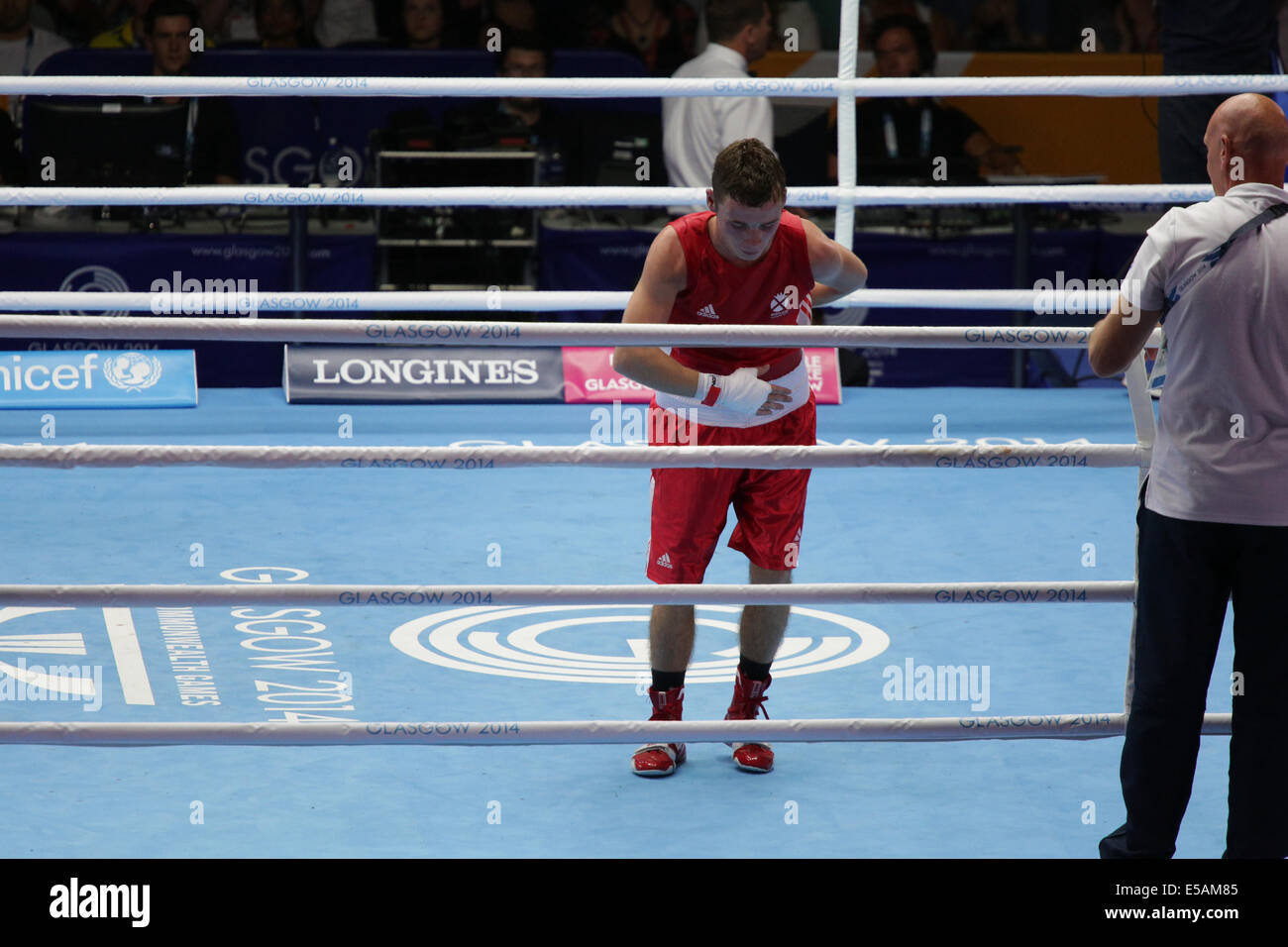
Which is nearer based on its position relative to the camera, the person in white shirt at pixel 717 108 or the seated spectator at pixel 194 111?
the person in white shirt at pixel 717 108

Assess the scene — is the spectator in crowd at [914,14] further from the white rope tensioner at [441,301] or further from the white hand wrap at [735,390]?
the white hand wrap at [735,390]

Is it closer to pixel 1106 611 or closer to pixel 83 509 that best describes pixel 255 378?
pixel 83 509

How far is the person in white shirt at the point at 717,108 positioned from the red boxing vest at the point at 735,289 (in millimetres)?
3532

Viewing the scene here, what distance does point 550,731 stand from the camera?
2.94 meters

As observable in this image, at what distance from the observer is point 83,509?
5.51 m

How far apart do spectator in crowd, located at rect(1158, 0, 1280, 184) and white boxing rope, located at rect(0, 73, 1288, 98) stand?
20 cm

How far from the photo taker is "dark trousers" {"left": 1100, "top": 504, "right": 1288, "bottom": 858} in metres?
2.69

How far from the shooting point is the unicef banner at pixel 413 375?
269 inches

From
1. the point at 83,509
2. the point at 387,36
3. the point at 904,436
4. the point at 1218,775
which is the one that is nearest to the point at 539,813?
the point at 1218,775

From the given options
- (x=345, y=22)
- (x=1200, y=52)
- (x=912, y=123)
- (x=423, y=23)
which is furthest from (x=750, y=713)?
(x=345, y=22)

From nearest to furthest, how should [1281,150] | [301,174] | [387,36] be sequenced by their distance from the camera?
[1281,150] < [301,174] < [387,36]

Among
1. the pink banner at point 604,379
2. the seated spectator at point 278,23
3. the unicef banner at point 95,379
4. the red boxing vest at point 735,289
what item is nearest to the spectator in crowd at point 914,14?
the seated spectator at point 278,23

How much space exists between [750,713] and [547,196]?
10.2ft
